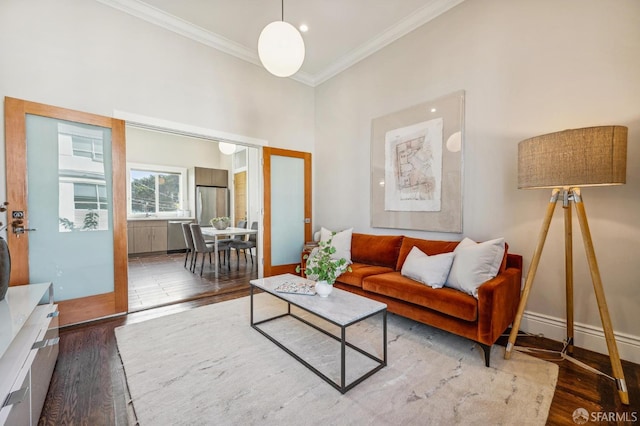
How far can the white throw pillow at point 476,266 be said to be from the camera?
2.15 m

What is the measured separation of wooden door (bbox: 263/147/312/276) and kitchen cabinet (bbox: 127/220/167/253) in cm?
383

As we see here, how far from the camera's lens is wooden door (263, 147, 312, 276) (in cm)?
429

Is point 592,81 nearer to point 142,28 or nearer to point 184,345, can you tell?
point 184,345

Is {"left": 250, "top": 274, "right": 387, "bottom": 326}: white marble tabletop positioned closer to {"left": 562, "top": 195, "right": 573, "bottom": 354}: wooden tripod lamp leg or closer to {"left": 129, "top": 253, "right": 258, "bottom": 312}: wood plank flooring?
{"left": 562, "top": 195, "right": 573, "bottom": 354}: wooden tripod lamp leg

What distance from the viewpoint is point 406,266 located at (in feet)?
8.84

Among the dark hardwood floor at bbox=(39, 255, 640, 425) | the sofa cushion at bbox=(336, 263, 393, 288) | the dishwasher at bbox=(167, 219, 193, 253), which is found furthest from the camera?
the dishwasher at bbox=(167, 219, 193, 253)

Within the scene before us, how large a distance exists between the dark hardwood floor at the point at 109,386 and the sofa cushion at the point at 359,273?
1279mm

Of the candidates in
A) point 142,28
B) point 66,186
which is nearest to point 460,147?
point 142,28

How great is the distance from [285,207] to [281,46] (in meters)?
2.62

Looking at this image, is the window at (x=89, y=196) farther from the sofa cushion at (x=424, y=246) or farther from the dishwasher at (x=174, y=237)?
the dishwasher at (x=174, y=237)

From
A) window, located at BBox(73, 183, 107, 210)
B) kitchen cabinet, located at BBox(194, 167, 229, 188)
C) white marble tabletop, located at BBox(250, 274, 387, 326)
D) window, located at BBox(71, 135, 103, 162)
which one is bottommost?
white marble tabletop, located at BBox(250, 274, 387, 326)

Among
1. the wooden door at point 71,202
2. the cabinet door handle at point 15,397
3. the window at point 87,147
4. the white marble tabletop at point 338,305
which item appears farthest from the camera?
the window at point 87,147

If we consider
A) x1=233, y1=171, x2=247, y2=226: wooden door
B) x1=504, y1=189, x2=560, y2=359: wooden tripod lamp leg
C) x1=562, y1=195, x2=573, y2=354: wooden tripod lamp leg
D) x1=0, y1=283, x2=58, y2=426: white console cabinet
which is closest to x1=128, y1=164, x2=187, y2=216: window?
x1=233, y1=171, x2=247, y2=226: wooden door

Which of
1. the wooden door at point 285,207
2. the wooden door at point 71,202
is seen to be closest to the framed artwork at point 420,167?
the wooden door at point 285,207
